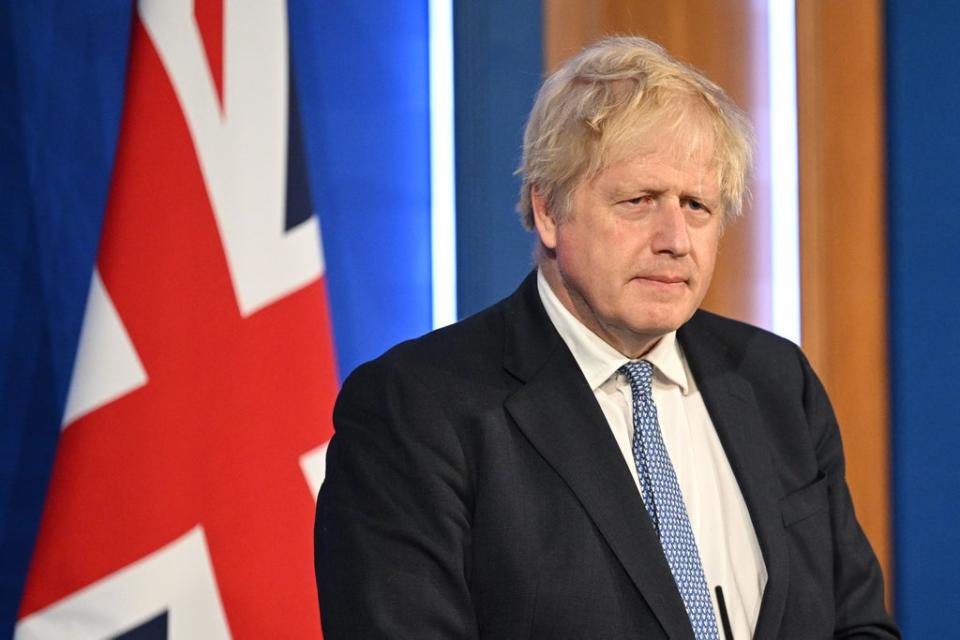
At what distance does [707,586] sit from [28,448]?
1.43 metres

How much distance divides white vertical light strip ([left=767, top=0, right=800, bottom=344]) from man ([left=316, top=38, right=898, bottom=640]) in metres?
1.21

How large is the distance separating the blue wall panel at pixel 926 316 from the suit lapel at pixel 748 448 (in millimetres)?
1229

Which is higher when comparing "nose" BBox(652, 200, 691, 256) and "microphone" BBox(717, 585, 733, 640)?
"nose" BBox(652, 200, 691, 256)

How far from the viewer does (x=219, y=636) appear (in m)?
2.19

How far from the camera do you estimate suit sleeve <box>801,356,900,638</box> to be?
1.64m

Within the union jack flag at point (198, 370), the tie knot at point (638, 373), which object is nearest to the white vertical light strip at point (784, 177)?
the union jack flag at point (198, 370)

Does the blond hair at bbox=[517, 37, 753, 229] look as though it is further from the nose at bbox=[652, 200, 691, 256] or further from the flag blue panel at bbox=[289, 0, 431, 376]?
the flag blue panel at bbox=[289, 0, 431, 376]

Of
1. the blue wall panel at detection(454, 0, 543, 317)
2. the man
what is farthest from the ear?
the blue wall panel at detection(454, 0, 543, 317)

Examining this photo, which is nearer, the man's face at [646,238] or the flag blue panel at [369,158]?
the man's face at [646,238]

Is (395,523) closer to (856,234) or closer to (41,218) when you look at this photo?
(41,218)

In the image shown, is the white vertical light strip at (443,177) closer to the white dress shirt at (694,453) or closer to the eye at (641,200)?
the white dress shirt at (694,453)

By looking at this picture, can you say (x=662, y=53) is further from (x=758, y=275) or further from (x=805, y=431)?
(x=758, y=275)

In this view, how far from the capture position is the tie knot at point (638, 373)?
1574 mm

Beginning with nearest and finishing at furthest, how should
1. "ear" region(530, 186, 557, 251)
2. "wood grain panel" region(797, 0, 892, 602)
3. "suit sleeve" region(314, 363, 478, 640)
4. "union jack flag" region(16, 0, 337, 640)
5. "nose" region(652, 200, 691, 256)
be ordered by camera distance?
"suit sleeve" region(314, 363, 478, 640), "nose" region(652, 200, 691, 256), "ear" region(530, 186, 557, 251), "union jack flag" region(16, 0, 337, 640), "wood grain panel" region(797, 0, 892, 602)
